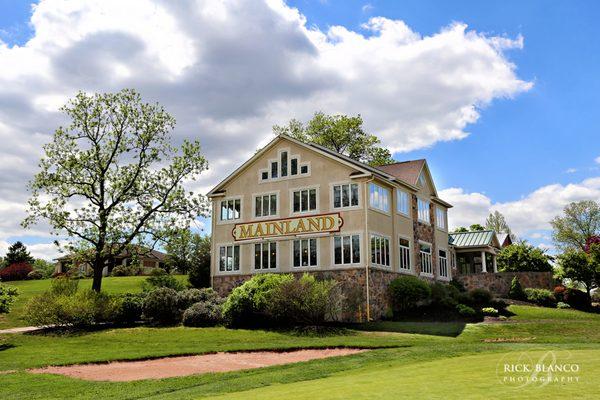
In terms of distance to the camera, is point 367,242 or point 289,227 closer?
point 367,242

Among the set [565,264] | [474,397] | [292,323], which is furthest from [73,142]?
[474,397]

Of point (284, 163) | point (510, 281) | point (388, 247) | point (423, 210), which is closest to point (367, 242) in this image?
point (388, 247)

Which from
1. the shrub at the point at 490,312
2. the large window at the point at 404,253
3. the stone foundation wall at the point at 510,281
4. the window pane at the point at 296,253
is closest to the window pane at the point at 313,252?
the window pane at the point at 296,253

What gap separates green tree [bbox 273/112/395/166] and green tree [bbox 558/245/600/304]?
807 inches

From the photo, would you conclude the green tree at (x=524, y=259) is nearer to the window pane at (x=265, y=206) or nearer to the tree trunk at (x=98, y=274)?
the window pane at (x=265, y=206)

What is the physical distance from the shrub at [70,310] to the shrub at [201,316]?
521cm

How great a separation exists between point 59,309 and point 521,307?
26.3 metres

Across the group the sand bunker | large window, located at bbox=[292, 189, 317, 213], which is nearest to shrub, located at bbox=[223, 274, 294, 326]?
large window, located at bbox=[292, 189, 317, 213]

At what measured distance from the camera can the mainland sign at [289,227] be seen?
31594 mm

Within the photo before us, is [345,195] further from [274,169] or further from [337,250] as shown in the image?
[274,169]

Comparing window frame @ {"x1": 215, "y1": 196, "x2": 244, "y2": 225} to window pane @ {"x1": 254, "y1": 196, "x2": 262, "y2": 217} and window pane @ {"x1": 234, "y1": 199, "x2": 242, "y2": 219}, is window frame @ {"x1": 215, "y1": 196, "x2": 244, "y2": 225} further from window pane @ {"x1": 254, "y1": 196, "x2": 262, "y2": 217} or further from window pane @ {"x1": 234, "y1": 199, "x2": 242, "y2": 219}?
window pane @ {"x1": 254, "y1": 196, "x2": 262, "y2": 217}

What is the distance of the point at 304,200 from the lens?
33.2 meters

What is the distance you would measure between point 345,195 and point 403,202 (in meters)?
4.98

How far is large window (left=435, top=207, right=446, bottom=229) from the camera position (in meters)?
39.8
